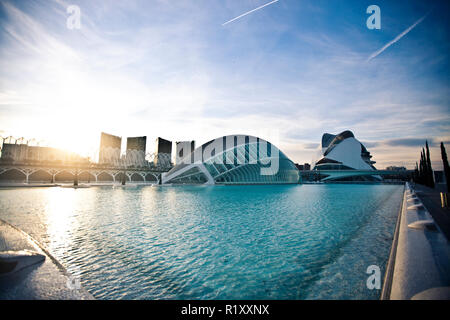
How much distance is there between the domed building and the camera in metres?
45.7

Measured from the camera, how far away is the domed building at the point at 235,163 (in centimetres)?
4569

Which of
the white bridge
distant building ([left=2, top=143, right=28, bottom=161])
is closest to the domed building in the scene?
the white bridge

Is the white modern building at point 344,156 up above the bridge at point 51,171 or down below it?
above

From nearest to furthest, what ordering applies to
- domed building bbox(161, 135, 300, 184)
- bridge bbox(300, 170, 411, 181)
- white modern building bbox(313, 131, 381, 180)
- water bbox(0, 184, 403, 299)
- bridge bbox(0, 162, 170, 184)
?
water bbox(0, 184, 403, 299)
bridge bbox(0, 162, 170, 184)
domed building bbox(161, 135, 300, 184)
bridge bbox(300, 170, 411, 181)
white modern building bbox(313, 131, 381, 180)

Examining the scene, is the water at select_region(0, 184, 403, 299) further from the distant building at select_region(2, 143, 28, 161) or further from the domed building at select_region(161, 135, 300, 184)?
the distant building at select_region(2, 143, 28, 161)

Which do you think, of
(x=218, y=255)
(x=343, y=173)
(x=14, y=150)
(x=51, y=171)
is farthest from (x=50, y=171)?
(x=343, y=173)

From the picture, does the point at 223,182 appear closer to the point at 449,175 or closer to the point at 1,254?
the point at 449,175

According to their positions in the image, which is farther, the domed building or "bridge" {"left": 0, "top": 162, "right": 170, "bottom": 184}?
the domed building

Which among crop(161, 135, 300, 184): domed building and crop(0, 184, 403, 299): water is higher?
crop(161, 135, 300, 184): domed building

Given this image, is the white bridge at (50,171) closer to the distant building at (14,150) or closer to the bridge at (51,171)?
the bridge at (51,171)

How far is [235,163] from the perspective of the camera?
149ft

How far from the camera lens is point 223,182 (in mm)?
47219

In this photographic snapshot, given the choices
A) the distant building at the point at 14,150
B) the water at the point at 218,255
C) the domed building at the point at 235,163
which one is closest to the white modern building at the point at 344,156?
the domed building at the point at 235,163

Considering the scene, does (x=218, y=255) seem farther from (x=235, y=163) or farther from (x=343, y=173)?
(x=343, y=173)
